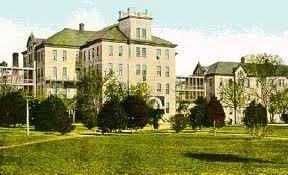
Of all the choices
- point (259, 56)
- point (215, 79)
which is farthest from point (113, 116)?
point (215, 79)

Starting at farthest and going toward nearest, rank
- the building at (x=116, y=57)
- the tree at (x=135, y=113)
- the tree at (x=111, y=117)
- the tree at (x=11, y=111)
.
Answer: the building at (x=116, y=57), the tree at (x=11, y=111), the tree at (x=135, y=113), the tree at (x=111, y=117)

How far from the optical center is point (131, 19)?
8188 centimetres

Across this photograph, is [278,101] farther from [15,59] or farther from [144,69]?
[15,59]

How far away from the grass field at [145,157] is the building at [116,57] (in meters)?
46.0

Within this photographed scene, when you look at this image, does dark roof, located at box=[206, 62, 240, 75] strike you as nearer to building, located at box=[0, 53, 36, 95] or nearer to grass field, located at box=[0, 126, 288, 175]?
building, located at box=[0, 53, 36, 95]

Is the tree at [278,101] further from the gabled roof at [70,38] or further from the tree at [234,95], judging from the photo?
the gabled roof at [70,38]

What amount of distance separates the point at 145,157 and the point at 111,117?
59.4 feet

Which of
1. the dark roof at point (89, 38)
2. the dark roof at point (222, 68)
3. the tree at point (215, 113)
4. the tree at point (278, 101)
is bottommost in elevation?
the tree at point (215, 113)

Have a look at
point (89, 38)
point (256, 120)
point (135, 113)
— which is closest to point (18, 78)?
point (89, 38)

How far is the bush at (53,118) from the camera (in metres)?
42.0

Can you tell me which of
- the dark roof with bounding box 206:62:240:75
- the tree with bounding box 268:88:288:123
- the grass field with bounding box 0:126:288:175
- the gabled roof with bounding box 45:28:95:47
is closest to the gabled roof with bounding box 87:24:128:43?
the gabled roof with bounding box 45:28:95:47

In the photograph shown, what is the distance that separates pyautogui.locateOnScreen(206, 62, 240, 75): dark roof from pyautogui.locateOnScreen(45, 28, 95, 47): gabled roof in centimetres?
2651

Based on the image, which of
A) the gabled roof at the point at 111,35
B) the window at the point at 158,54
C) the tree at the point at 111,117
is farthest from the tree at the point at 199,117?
the window at the point at 158,54

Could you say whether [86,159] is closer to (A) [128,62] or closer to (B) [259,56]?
(A) [128,62]
